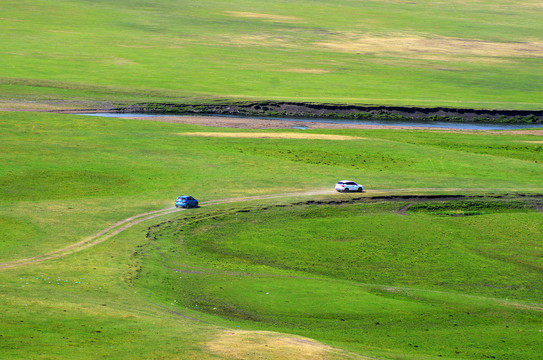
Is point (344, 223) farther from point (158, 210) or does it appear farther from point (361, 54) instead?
point (361, 54)

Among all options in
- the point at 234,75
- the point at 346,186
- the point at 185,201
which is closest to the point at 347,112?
the point at 234,75

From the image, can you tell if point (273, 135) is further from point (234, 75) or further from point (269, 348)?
point (269, 348)

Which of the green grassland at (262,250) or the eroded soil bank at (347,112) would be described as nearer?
the green grassland at (262,250)

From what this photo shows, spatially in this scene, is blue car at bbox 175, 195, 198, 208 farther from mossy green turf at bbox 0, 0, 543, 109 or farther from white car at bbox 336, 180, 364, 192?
mossy green turf at bbox 0, 0, 543, 109

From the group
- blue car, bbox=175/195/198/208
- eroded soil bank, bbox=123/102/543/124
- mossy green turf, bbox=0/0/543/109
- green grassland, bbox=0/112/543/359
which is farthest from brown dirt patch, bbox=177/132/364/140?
blue car, bbox=175/195/198/208

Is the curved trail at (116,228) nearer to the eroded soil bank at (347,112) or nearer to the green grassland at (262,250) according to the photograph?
the green grassland at (262,250)

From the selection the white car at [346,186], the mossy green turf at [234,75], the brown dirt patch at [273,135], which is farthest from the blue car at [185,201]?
the mossy green turf at [234,75]

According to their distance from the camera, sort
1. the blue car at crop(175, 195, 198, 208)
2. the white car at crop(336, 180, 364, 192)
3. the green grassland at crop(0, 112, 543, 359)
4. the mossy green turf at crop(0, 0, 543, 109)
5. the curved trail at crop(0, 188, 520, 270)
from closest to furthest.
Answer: the green grassland at crop(0, 112, 543, 359) → the curved trail at crop(0, 188, 520, 270) → the blue car at crop(175, 195, 198, 208) → the white car at crop(336, 180, 364, 192) → the mossy green turf at crop(0, 0, 543, 109)
